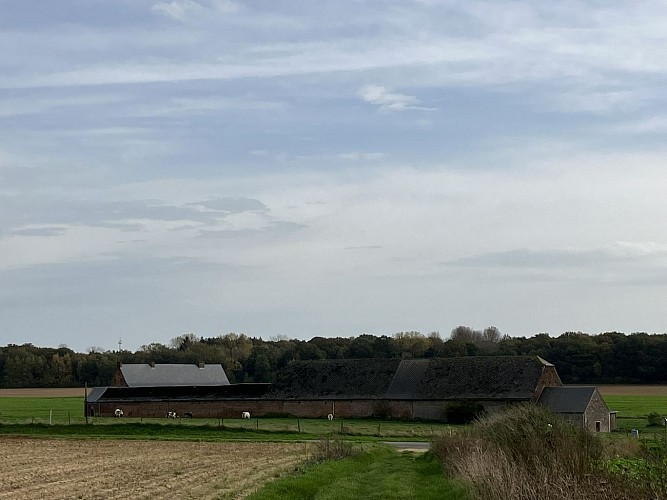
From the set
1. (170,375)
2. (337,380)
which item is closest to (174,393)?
(170,375)

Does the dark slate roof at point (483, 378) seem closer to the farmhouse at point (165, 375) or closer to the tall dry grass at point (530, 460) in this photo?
the farmhouse at point (165, 375)

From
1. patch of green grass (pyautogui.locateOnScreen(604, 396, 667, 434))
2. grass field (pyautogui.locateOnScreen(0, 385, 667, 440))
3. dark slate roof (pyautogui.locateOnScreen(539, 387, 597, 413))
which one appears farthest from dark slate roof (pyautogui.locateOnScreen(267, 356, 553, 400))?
patch of green grass (pyautogui.locateOnScreen(604, 396, 667, 434))

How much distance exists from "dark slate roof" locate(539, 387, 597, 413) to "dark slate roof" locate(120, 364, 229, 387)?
32719mm

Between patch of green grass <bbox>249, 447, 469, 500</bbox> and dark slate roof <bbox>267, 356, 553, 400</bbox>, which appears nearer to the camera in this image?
patch of green grass <bbox>249, 447, 469, 500</bbox>

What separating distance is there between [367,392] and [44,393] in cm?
5114

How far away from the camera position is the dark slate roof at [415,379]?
217 feet

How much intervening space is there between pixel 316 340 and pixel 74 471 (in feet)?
308

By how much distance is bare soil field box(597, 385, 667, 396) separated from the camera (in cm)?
8775

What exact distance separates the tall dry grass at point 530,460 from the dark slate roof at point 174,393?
4513 cm

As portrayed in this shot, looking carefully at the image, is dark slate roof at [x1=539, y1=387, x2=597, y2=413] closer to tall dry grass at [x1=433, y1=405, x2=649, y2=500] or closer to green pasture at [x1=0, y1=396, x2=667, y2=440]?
green pasture at [x1=0, y1=396, x2=667, y2=440]

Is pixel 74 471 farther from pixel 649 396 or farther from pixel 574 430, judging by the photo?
pixel 649 396

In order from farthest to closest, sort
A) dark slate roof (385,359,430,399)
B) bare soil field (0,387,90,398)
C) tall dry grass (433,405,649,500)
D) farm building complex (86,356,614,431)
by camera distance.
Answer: bare soil field (0,387,90,398), dark slate roof (385,359,430,399), farm building complex (86,356,614,431), tall dry grass (433,405,649,500)

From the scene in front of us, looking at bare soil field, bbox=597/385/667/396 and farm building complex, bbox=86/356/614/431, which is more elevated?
farm building complex, bbox=86/356/614/431

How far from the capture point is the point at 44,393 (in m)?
109
